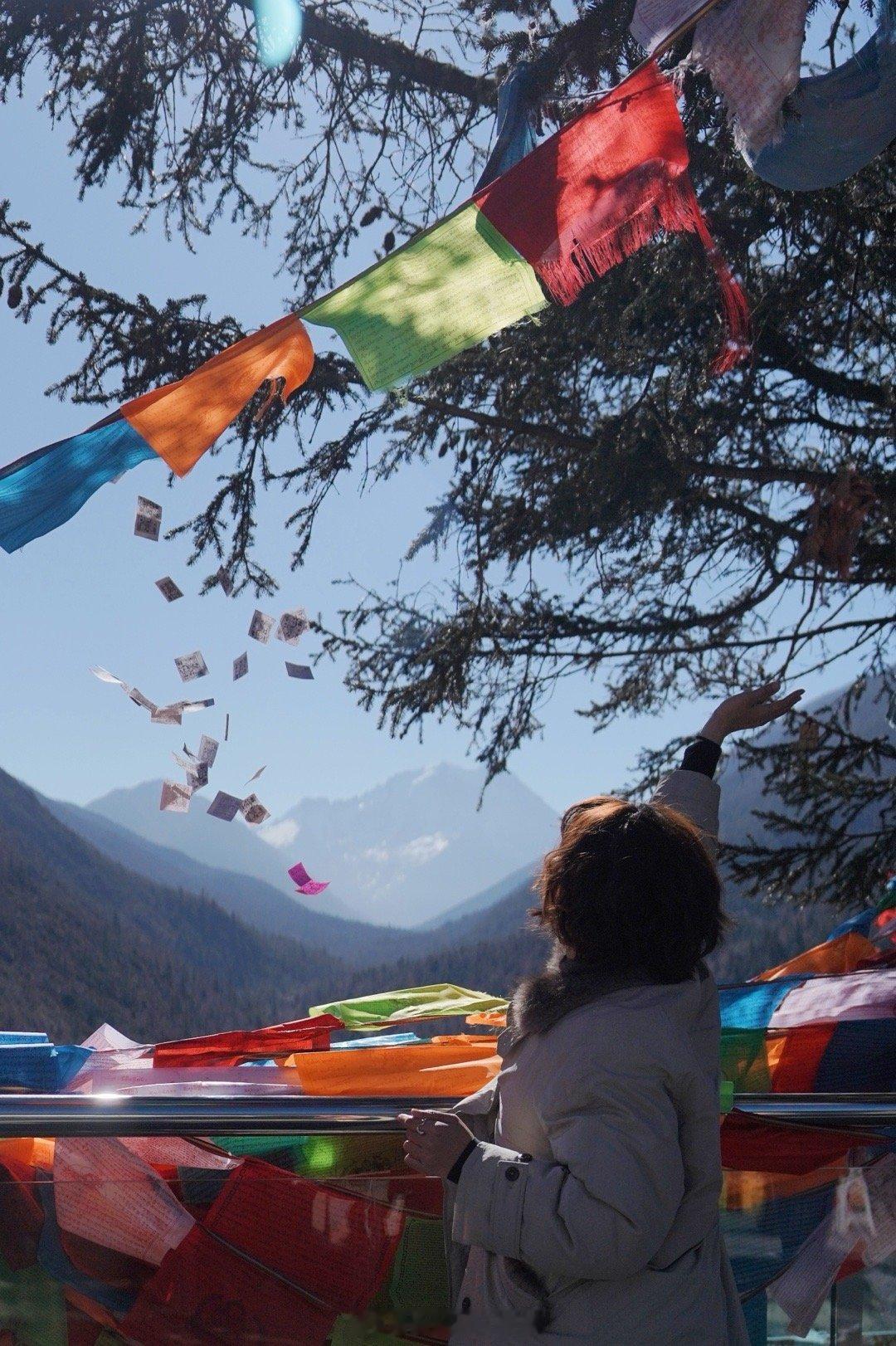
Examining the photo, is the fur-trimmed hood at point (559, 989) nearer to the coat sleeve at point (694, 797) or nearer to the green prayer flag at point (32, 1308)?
the coat sleeve at point (694, 797)

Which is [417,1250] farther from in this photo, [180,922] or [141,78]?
[180,922]

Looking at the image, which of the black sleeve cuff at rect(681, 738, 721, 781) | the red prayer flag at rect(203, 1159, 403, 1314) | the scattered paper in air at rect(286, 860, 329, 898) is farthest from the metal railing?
the scattered paper in air at rect(286, 860, 329, 898)

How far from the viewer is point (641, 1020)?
58.8 inches

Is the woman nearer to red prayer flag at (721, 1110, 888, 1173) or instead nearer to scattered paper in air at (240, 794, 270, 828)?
red prayer flag at (721, 1110, 888, 1173)

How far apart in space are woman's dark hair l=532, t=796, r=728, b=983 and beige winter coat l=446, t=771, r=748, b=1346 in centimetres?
5

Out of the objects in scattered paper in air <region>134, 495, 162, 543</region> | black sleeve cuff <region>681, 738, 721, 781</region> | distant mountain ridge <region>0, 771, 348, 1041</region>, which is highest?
scattered paper in air <region>134, 495, 162, 543</region>

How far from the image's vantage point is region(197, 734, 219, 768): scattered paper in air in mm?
4625

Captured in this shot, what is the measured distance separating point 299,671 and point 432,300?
285 centimetres

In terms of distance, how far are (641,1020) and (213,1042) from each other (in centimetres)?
192

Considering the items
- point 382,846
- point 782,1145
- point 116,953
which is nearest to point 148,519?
point 782,1145

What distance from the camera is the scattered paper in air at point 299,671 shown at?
576cm

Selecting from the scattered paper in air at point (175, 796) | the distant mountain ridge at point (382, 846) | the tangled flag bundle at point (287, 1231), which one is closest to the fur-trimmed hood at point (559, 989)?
the tangled flag bundle at point (287, 1231)

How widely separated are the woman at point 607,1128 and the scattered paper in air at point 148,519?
128 inches

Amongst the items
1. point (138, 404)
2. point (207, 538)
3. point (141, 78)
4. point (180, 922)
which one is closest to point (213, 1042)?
point (138, 404)
